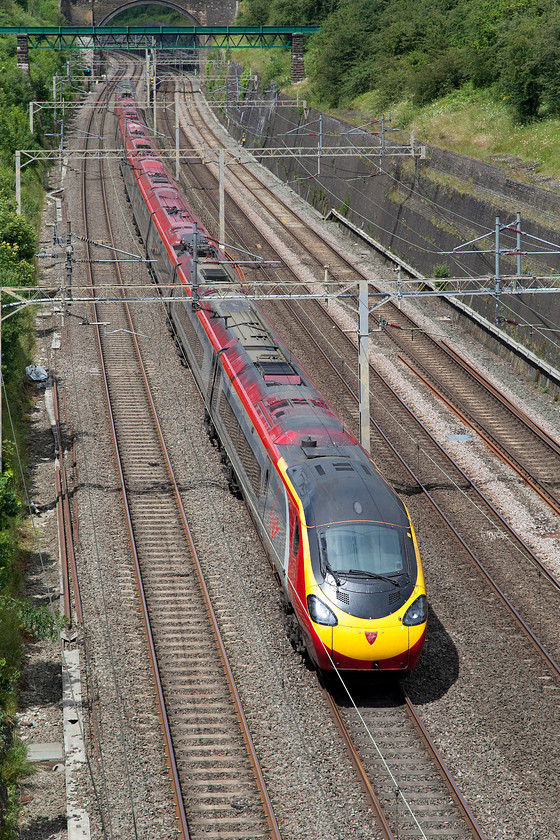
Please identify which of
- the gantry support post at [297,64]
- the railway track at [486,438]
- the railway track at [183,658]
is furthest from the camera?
the gantry support post at [297,64]

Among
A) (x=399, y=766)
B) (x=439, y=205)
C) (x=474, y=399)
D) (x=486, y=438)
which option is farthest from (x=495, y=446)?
(x=439, y=205)

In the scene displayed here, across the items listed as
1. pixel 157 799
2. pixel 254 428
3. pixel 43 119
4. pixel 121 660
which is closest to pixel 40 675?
pixel 121 660

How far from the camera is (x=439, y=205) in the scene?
41844 mm

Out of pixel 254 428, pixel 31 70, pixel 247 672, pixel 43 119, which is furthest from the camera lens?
pixel 31 70

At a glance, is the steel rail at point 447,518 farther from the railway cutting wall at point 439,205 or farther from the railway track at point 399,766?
the railway cutting wall at point 439,205

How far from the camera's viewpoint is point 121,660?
52.2ft

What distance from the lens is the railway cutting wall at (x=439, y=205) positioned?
3272 cm

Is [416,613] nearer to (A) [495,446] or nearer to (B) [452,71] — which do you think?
(A) [495,446]

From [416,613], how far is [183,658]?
4229 millimetres

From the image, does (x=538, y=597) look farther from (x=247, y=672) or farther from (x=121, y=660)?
(x=121, y=660)

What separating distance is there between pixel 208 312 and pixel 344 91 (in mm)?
44712

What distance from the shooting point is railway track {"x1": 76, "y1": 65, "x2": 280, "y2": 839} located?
1255cm

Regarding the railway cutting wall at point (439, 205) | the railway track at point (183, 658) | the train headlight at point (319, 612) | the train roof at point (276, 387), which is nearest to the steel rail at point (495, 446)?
the railway cutting wall at point (439, 205)

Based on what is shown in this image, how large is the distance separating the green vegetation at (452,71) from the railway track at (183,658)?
23.7m
